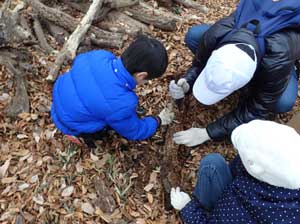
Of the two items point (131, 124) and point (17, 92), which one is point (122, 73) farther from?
point (17, 92)

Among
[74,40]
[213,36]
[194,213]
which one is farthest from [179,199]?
[74,40]

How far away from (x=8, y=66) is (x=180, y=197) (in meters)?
1.86

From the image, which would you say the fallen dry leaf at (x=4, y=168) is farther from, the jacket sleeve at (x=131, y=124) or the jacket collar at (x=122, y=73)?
the jacket collar at (x=122, y=73)

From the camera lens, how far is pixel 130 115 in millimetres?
2742

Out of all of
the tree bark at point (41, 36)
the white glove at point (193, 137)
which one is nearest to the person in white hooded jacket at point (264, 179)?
the white glove at point (193, 137)

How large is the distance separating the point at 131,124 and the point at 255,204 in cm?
111

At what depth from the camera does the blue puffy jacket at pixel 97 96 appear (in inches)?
102

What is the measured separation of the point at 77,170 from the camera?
3.05 m

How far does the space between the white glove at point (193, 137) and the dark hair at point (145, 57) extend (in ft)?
2.46

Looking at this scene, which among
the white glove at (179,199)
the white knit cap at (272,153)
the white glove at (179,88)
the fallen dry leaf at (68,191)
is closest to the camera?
the white knit cap at (272,153)

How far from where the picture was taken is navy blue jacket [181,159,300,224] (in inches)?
78.3

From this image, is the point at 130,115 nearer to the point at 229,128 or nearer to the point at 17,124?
the point at 229,128

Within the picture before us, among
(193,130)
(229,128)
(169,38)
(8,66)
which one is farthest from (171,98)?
(8,66)

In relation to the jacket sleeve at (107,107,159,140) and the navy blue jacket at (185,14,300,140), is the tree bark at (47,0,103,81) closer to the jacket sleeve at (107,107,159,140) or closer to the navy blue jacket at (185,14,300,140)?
the jacket sleeve at (107,107,159,140)
